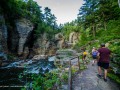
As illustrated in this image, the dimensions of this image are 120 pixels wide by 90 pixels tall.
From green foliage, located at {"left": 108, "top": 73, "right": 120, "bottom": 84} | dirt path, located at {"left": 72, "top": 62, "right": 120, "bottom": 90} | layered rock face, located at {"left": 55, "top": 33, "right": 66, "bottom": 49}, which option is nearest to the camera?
dirt path, located at {"left": 72, "top": 62, "right": 120, "bottom": 90}

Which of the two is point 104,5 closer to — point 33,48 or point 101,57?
point 33,48

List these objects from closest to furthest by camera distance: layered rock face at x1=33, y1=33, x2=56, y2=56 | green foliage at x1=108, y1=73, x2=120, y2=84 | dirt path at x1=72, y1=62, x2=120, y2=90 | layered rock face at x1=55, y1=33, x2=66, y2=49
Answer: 1. dirt path at x1=72, y1=62, x2=120, y2=90
2. green foliage at x1=108, y1=73, x2=120, y2=84
3. layered rock face at x1=33, y1=33, x2=56, y2=56
4. layered rock face at x1=55, y1=33, x2=66, y2=49

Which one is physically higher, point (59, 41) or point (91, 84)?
point (59, 41)

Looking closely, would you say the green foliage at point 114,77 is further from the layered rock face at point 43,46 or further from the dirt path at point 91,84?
the layered rock face at point 43,46

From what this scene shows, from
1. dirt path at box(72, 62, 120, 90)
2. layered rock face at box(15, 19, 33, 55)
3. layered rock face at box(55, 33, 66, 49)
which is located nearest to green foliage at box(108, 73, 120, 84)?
dirt path at box(72, 62, 120, 90)

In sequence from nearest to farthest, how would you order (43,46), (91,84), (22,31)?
(91,84) → (22,31) → (43,46)

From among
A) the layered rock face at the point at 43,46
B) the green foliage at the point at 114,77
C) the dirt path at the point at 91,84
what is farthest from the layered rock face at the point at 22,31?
the dirt path at the point at 91,84

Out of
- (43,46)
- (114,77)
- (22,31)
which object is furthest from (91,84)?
(43,46)

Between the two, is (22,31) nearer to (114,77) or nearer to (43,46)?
(43,46)

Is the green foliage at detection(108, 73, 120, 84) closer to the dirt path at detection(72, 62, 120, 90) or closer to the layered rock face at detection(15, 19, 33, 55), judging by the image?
the dirt path at detection(72, 62, 120, 90)

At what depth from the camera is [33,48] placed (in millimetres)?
62594

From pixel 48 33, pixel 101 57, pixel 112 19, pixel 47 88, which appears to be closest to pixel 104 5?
pixel 112 19

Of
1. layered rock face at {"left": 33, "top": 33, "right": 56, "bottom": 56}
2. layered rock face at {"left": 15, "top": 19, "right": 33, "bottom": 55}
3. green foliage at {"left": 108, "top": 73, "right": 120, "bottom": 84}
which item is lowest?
green foliage at {"left": 108, "top": 73, "right": 120, "bottom": 84}

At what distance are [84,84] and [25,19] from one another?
4630 cm
